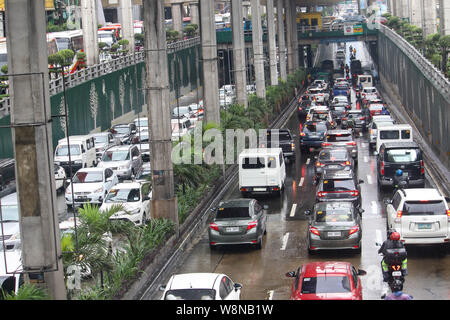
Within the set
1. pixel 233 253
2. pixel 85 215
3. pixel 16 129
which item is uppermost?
pixel 16 129

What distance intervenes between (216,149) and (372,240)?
12.7 m

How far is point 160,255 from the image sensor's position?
→ 22406 mm

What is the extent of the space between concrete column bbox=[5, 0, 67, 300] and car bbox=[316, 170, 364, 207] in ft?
40.5

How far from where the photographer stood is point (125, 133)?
52188 millimetres

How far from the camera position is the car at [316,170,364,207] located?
1065 inches

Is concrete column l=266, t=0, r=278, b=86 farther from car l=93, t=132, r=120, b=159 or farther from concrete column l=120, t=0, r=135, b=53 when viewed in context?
car l=93, t=132, r=120, b=159

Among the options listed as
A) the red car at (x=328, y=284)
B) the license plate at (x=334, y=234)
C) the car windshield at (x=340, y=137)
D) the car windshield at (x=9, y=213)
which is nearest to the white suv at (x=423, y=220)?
the license plate at (x=334, y=234)

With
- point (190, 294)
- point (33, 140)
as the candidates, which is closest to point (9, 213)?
point (33, 140)

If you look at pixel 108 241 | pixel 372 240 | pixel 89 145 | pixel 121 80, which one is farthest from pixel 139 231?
pixel 121 80

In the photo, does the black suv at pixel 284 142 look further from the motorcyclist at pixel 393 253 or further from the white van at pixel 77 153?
the motorcyclist at pixel 393 253

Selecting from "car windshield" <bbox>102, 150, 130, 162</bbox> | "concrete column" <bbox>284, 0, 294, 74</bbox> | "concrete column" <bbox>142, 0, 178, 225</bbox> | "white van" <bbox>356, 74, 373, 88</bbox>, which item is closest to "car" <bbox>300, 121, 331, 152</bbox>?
"car windshield" <bbox>102, 150, 130, 162</bbox>

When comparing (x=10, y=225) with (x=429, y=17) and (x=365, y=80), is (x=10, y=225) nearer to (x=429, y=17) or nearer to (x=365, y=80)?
(x=429, y=17)

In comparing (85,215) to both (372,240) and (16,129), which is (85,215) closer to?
(16,129)

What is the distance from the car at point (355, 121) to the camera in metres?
53.1
